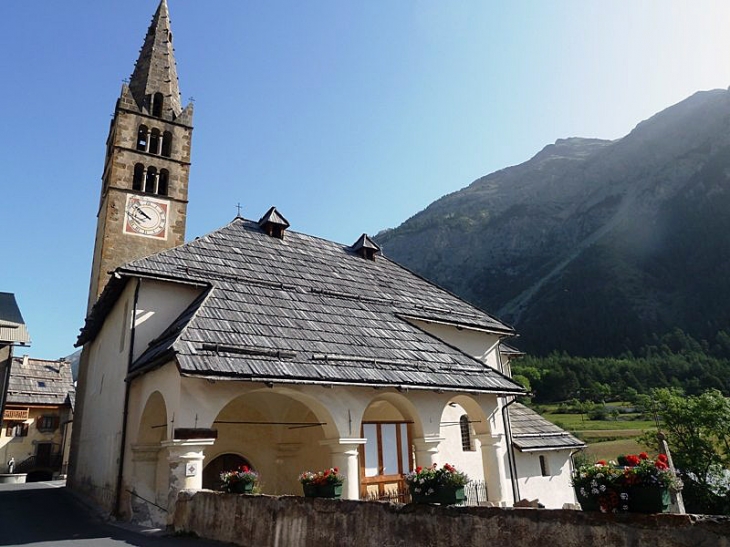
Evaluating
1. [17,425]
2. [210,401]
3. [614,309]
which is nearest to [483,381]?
[210,401]

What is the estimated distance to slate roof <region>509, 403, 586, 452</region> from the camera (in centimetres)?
2005

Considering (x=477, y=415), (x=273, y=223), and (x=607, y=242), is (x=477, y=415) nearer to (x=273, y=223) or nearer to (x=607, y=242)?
(x=273, y=223)

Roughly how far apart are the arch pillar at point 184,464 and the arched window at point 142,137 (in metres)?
17.2

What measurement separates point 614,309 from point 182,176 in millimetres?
112049

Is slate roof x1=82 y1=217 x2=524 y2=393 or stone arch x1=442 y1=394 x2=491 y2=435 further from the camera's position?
stone arch x1=442 y1=394 x2=491 y2=435

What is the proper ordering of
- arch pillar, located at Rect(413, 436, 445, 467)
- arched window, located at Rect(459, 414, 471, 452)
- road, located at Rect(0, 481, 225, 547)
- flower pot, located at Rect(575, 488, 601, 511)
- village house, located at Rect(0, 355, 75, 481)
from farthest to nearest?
village house, located at Rect(0, 355, 75, 481), arched window, located at Rect(459, 414, 471, 452), arch pillar, located at Rect(413, 436, 445, 467), road, located at Rect(0, 481, 225, 547), flower pot, located at Rect(575, 488, 601, 511)

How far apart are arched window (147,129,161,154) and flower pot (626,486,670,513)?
23593 mm

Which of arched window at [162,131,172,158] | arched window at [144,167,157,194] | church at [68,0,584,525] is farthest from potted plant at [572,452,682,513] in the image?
arched window at [162,131,172,158]

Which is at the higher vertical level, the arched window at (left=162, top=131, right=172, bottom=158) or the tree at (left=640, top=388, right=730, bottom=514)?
the arched window at (left=162, top=131, right=172, bottom=158)

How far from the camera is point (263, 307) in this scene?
14.2 meters

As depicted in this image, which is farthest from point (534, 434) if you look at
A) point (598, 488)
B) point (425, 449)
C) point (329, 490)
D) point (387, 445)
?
point (598, 488)

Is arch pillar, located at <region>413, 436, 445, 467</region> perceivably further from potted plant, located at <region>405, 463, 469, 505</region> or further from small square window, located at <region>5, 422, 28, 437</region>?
small square window, located at <region>5, 422, 28, 437</region>

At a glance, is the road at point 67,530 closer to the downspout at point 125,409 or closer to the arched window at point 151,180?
the downspout at point 125,409

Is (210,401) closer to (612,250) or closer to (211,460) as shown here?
(211,460)
